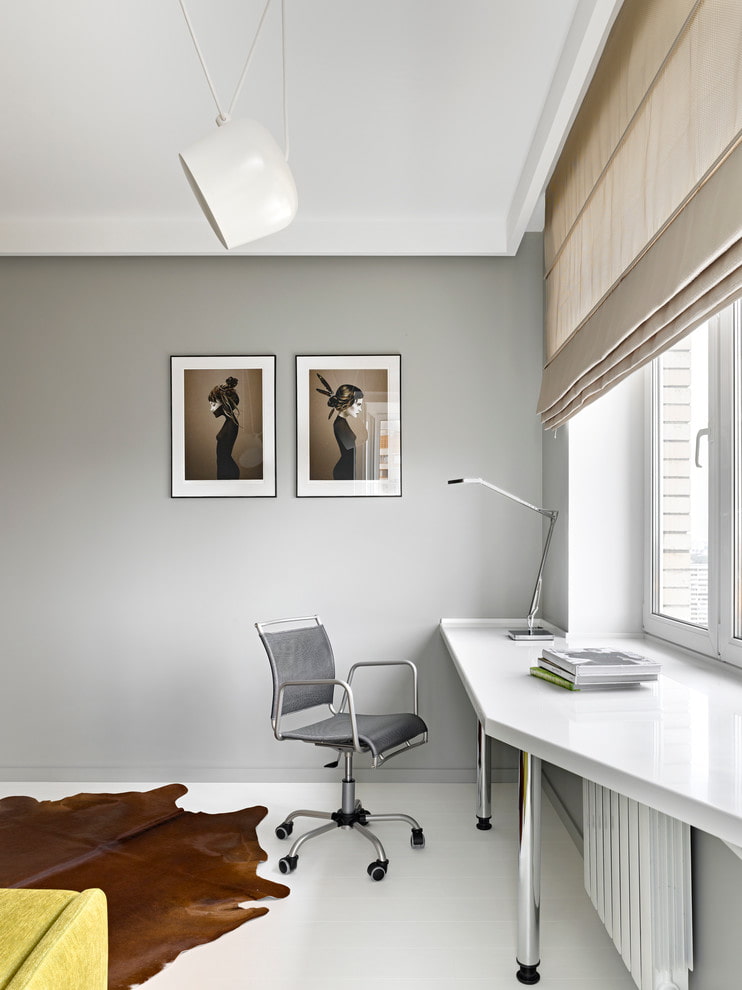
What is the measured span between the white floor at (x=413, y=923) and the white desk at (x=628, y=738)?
187 millimetres

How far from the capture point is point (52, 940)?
1103 millimetres

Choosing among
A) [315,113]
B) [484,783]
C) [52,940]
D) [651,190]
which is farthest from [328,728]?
[315,113]

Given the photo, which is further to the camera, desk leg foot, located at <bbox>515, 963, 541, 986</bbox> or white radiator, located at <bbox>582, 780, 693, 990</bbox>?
desk leg foot, located at <bbox>515, 963, 541, 986</bbox>

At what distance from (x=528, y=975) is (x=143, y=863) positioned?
143cm

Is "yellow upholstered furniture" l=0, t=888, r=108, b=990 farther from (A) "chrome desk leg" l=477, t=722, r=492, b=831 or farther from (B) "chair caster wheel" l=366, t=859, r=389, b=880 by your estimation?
(A) "chrome desk leg" l=477, t=722, r=492, b=831

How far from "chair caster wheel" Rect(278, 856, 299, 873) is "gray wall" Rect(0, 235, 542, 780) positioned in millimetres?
929

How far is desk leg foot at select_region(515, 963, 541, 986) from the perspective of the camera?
1.94m

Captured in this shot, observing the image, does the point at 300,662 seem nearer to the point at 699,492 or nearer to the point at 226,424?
the point at 226,424

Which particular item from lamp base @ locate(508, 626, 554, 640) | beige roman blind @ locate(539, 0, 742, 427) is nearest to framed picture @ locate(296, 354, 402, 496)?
lamp base @ locate(508, 626, 554, 640)

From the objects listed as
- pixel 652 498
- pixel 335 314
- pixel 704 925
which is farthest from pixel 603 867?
pixel 335 314

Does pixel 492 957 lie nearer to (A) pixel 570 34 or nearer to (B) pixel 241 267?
(A) pixel 570 34

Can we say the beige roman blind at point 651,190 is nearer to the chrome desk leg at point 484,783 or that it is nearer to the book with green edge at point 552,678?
the book with green edge at point 552,678

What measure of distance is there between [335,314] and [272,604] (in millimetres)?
1472

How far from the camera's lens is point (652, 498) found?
2879 mm
